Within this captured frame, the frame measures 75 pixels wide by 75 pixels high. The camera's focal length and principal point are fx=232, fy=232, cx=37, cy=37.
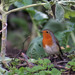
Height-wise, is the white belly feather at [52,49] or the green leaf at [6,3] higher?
the green leaf at [6,3]

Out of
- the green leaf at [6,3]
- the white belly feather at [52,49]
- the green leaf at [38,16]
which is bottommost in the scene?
the white belly feather at [52,49]

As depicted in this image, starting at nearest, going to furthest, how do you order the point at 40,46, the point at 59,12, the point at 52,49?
the point at 59,12 → the point at 52,49 → the point at 40,46

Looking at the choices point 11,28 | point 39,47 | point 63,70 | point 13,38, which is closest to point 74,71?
point 63,70

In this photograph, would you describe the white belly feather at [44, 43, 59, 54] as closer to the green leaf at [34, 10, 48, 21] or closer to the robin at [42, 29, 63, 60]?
the robin at [42, 29, 63, 60]

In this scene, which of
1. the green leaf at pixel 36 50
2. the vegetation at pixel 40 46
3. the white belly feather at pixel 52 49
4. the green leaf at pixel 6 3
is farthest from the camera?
the white belly feather at pixel 52 49

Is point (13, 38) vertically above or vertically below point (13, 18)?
below

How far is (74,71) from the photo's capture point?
340 cm

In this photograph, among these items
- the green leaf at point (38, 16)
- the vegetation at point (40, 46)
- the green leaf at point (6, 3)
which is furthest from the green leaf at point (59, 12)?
the green leaf at point (38, 16)

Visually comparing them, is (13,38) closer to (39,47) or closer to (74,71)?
(39,47)

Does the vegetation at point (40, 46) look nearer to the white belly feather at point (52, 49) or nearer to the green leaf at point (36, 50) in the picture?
the green leaf at point (36, 50)

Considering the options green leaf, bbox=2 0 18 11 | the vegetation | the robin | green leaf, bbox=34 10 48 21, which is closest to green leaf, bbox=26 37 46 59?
the vegetation

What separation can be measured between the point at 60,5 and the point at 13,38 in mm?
4580

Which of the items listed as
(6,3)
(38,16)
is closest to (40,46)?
(38,16)

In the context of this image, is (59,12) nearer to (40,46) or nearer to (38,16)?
(40,46)
